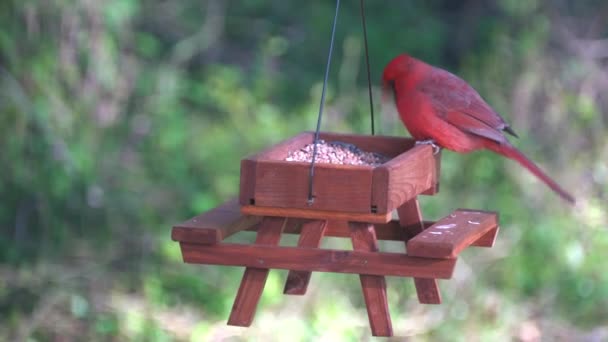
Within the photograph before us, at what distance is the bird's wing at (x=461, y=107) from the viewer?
3338mm

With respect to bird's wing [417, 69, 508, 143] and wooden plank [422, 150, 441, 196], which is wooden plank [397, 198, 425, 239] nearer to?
wooden plank [422, 150, 441, 196]

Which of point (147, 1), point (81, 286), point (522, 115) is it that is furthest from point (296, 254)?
point (147, 1)

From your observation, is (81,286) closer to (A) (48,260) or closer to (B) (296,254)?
(A) (48,260)

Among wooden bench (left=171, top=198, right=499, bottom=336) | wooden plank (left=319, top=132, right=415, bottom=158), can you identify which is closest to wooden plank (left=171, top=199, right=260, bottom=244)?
wooden bench (left=171, top=198, right=499, bottom=336)

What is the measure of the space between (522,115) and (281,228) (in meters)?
3.99

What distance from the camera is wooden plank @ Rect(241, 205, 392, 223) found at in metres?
2.47

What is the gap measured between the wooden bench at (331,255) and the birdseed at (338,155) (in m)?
0.28

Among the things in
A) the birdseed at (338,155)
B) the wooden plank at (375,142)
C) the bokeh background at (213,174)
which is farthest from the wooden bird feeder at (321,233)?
the bokeh background at (213,174)

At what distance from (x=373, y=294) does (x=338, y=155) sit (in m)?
0.54

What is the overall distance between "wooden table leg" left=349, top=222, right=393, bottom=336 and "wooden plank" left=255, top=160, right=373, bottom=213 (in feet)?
0.32

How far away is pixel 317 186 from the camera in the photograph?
2473 millimetres

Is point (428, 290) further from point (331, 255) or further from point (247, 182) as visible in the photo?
point (247, 182)

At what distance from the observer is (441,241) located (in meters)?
2.40

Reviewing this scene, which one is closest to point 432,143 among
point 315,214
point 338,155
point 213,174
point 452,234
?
point 338,155
